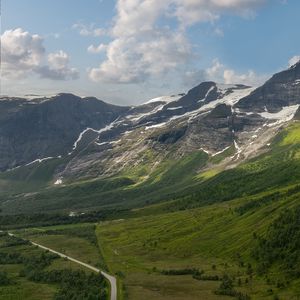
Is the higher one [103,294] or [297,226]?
[297,226]

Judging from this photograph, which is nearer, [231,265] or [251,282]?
[251,282]

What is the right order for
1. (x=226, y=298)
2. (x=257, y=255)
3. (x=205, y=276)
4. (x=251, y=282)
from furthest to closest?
(x=257, y=255) < (x=205, y=276) < (x=251, y=282) < (x=226, y=298)

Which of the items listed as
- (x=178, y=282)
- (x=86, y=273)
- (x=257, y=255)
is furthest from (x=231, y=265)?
(x=86, y=273)

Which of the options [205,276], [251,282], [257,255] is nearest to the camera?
[251,282]

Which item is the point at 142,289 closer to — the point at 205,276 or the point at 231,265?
the point at 205,276

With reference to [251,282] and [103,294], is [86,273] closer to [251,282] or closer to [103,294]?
[103,294]

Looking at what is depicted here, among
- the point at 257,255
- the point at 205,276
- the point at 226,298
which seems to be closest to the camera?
the point at 226,298

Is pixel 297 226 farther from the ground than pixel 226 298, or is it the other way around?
pixel 297 226

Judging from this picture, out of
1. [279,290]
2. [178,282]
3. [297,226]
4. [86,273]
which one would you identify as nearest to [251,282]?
[279,290]

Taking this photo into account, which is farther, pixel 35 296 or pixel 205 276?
pixel 205 276
